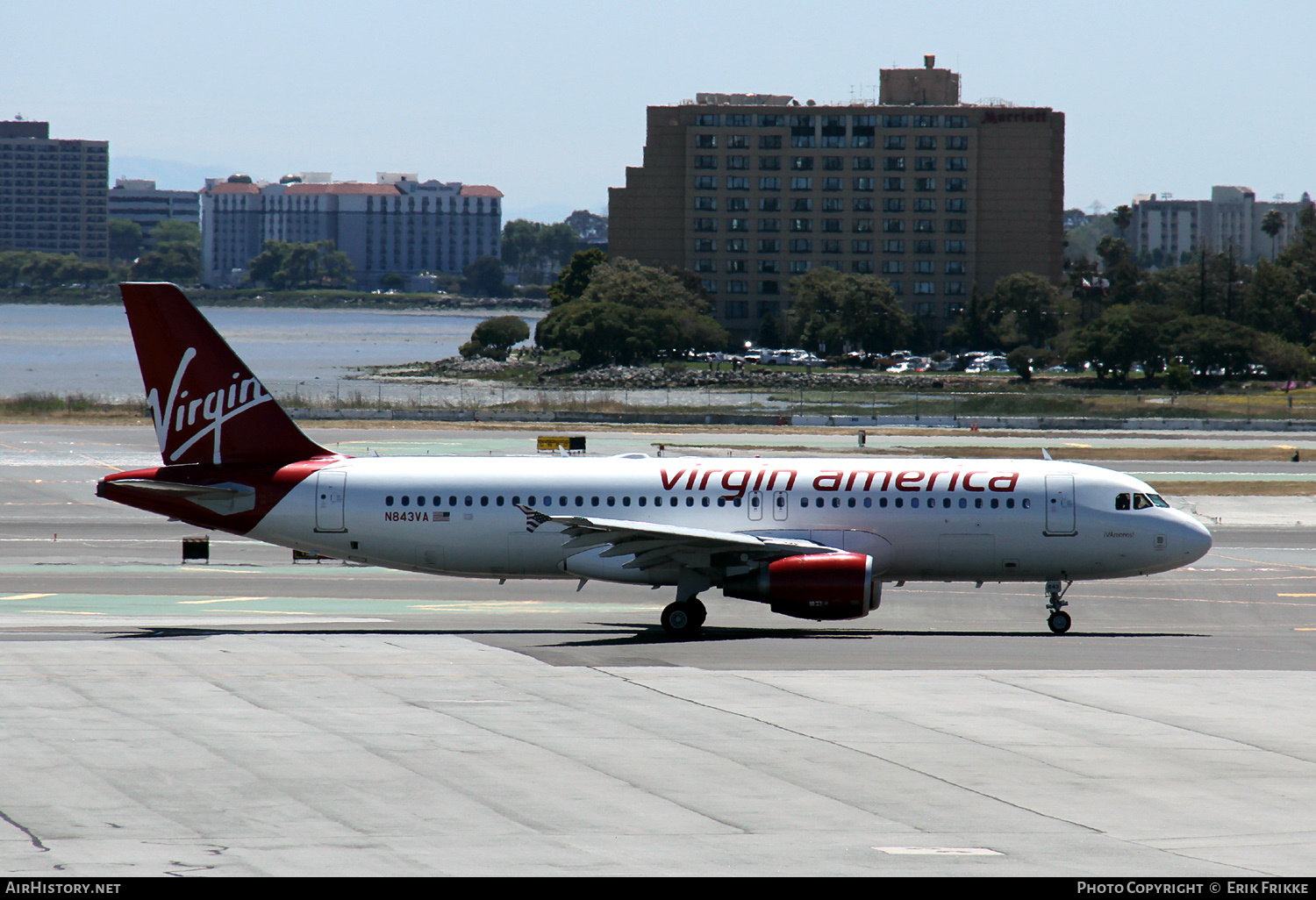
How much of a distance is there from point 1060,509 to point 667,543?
982 cm

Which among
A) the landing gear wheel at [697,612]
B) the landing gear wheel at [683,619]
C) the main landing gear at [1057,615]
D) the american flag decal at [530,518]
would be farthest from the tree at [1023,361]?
the american flag decal at [530,518]

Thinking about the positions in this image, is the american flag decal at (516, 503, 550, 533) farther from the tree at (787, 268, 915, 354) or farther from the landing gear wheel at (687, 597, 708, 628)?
the tree at (787, 268, 915, 354)

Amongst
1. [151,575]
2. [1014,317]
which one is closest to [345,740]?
[151,575]

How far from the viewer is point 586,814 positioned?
17.9 meters

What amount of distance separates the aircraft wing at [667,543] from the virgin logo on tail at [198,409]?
25.7 ft

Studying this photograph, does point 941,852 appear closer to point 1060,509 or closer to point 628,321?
point 1060,509

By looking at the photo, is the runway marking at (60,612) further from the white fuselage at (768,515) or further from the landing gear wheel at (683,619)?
the landing gear wheel at (683,619)

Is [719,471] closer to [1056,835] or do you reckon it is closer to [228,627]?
[228,627]

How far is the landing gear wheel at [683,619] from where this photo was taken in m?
33.4

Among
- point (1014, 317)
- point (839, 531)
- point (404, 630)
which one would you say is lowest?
point (404, 630)

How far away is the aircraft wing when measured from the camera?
32.0 m

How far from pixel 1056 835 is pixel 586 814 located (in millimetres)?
6004

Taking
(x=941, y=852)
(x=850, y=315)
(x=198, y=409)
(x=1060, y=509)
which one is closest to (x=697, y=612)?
(x=1060, y=509)

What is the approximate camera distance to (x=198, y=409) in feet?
115
